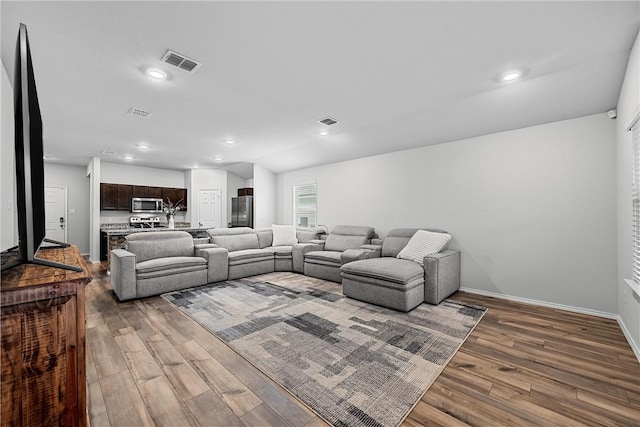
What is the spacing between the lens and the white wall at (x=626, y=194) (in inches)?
85.0

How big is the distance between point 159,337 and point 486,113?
4446 millimetres

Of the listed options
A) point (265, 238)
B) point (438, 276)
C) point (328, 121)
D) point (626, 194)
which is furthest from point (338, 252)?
point (626, 194)

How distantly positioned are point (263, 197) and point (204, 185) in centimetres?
232

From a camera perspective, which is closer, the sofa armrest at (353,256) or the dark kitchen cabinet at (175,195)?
the sofa armrest at (353,256)

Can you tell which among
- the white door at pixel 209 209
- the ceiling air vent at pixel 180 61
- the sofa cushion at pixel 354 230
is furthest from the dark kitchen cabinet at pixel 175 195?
the ceiling air vent at pixel 180 61

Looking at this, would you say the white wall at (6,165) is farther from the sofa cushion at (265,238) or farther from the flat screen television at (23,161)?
the sofa cushion at (265,238)

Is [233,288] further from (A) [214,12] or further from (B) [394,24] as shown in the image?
(B) [394,24]

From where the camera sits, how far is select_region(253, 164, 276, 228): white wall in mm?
7047

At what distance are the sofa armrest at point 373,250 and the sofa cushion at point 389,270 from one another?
2.06 ft

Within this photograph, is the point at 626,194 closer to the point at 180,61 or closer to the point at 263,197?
the point at 180,61

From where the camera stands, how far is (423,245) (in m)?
3.86

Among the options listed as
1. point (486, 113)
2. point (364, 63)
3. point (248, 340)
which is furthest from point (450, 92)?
point (248, 340)

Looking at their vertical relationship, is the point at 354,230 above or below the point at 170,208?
below

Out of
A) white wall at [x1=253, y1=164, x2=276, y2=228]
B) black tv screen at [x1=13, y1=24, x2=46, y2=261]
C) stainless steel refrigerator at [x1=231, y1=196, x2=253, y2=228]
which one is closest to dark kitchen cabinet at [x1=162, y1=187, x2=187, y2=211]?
stainless steel refrigerator at [x1=231, y1=196, x2=253, y2=228]
